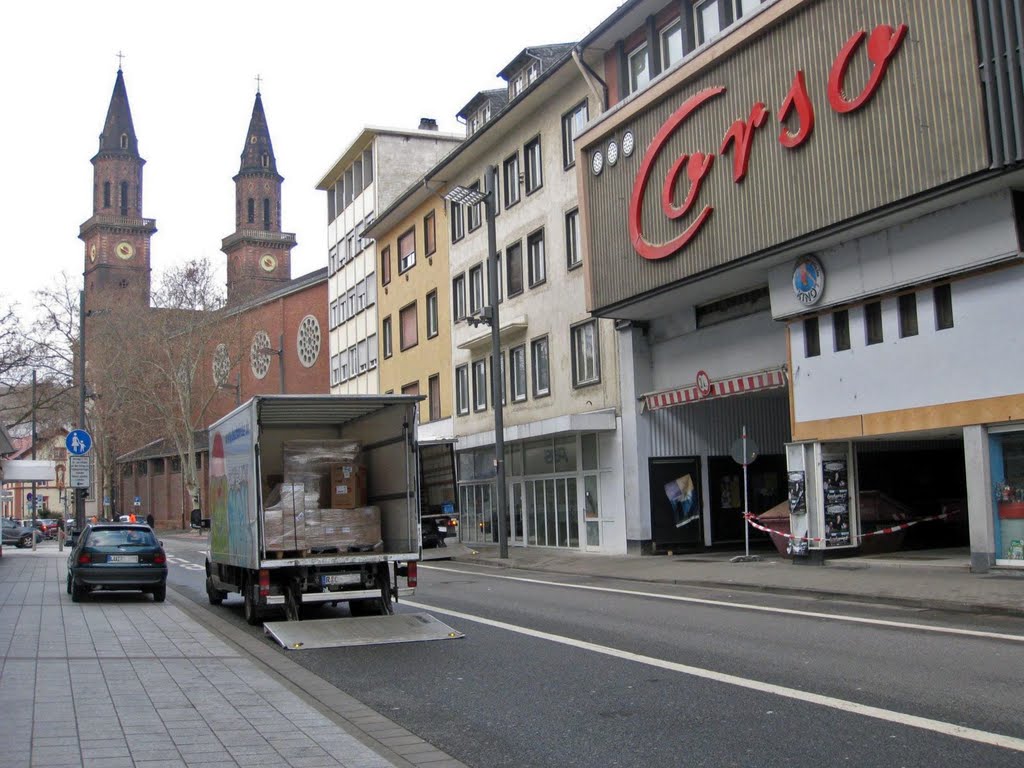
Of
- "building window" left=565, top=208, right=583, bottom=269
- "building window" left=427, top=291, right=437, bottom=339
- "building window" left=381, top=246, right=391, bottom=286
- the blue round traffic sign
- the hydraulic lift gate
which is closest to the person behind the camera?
the hydraulic lift gate

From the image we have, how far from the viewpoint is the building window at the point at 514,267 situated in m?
34.6

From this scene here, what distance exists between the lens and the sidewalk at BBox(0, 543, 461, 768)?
682 centimetres

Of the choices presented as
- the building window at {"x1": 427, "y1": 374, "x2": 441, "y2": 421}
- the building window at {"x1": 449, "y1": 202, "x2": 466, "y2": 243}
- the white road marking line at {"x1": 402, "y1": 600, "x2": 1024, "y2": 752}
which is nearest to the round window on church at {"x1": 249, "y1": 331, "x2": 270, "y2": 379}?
the building window at {"x1": 427, "y1": 374, "x2": 441, "y2": 421}

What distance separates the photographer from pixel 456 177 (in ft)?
131

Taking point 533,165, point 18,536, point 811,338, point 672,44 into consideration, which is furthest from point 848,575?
point 18,536

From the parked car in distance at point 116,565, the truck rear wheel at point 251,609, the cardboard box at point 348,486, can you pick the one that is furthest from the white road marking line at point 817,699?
the parked car in distance at point 116,565

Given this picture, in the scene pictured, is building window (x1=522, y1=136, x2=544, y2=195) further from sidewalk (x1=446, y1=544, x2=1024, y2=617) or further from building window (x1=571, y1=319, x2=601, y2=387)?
Result: sidewalk (x1=446, y1=544, x2=1024, y2=617)

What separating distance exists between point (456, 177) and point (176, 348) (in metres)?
31.7

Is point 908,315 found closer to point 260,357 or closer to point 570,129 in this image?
point 570,129

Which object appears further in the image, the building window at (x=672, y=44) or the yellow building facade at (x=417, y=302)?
the yellow building facade at (x=417, y=302)

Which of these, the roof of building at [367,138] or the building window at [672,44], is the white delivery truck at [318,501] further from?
the roof of building at [367,138]

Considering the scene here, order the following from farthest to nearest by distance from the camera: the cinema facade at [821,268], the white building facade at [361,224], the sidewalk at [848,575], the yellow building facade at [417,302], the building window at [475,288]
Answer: the white building facade at [361,224] < the yellow building facade at [417,302] < the building window at [475,288] < the cinema facade at [821,268] < the sidewalk at [848,575]

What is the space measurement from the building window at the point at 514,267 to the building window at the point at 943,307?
690 inches

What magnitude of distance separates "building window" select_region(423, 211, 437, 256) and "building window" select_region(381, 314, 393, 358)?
5582 millimetres
